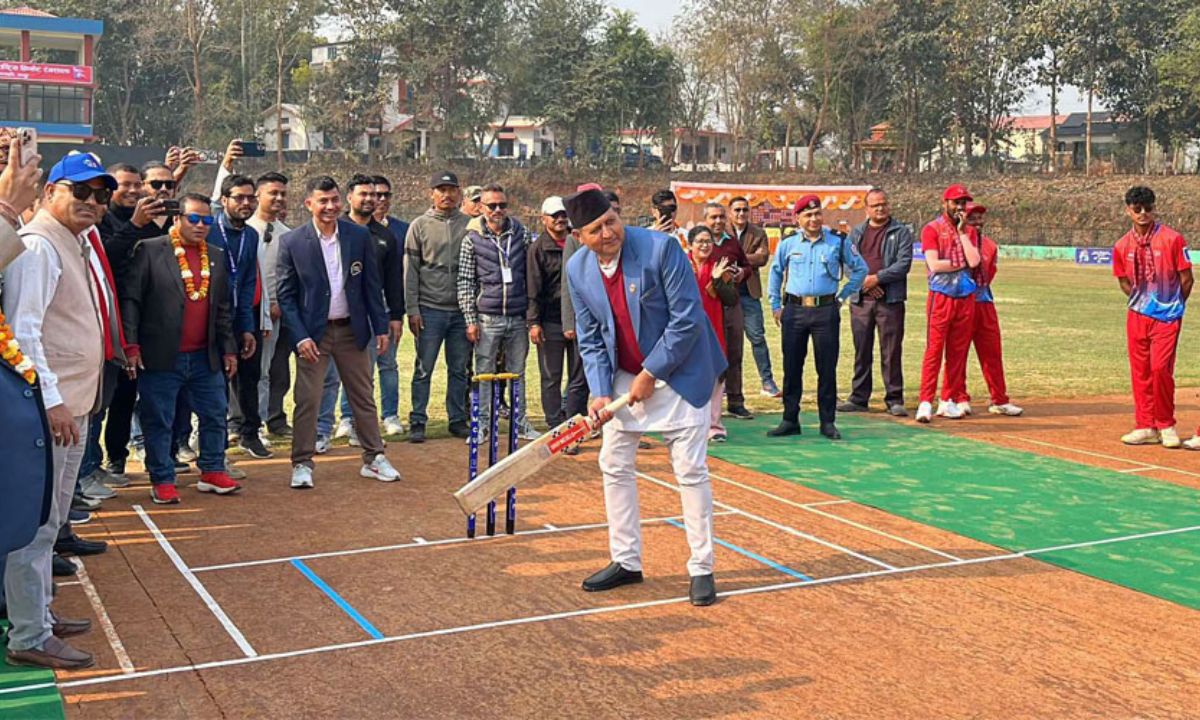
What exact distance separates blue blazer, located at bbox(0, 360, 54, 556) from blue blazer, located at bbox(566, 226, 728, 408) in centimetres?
282

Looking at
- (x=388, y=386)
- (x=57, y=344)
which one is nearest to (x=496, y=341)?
(x=388, y=386)

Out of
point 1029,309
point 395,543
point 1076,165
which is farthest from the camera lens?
point 1076,165

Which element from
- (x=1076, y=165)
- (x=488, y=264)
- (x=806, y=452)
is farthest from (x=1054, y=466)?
(x=1076, y=165)

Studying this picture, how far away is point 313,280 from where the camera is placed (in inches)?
352

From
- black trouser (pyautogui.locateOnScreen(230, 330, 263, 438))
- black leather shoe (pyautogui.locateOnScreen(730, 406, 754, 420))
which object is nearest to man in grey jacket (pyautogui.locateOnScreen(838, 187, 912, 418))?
black leather shoe (pyautogui.locateOnScreen(730, 406, 754, 420))

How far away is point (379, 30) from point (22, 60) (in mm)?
18136

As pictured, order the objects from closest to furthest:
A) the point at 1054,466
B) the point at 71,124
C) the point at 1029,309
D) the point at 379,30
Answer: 1. the point at 1054,466
2. the point at 1029,309
3. the point at 71,124
4. the point at 379,30

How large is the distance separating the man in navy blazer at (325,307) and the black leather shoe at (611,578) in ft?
10.1

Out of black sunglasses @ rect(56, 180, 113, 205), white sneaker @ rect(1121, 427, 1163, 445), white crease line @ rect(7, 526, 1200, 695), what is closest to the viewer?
white crease line @ rect(7, 526, 1200, 695)

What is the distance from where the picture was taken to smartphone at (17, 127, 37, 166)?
469 cm

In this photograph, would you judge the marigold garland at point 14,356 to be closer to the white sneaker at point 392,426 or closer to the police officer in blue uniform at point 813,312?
the white sneaker at point 392,426

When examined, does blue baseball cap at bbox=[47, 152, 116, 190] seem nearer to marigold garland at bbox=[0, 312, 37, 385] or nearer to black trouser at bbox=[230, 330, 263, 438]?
marigold garland at bbox=[0, 312, 37, 385]

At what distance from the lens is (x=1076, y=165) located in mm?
72875

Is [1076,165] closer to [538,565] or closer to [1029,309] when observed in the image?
[1029,309]
